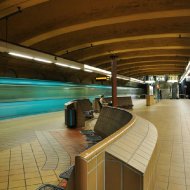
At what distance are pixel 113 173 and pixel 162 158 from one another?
3.21m

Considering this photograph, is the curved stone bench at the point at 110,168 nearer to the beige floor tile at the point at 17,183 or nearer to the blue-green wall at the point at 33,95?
the beige floor tile at the point at 17,183

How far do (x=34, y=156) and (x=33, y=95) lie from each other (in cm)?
893

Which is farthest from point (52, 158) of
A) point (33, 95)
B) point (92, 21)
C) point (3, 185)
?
point (33, 95)

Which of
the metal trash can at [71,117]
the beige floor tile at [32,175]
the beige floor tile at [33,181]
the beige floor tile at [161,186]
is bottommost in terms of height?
the beige floor tile at [32,175]

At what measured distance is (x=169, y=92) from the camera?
46125mm

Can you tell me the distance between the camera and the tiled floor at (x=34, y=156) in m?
3.96

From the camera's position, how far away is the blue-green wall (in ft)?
38.3

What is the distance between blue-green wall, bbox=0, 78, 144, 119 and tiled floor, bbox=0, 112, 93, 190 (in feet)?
11.4

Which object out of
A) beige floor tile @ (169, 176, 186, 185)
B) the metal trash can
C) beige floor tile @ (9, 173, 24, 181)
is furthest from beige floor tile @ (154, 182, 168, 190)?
the metal trash can

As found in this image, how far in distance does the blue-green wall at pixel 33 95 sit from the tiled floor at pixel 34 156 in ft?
11.4

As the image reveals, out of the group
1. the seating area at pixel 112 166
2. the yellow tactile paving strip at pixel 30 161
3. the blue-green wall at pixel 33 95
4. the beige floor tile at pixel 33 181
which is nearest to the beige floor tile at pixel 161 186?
the seating area at pixel 112 166

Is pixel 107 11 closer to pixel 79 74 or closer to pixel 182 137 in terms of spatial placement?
pixel 182 137

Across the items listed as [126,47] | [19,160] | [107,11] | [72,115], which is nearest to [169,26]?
[107,11]

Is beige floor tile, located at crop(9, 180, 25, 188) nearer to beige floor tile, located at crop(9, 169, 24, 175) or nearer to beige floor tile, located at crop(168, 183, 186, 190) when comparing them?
beige floor tile, located at crop(9, 169, 24, 175)
